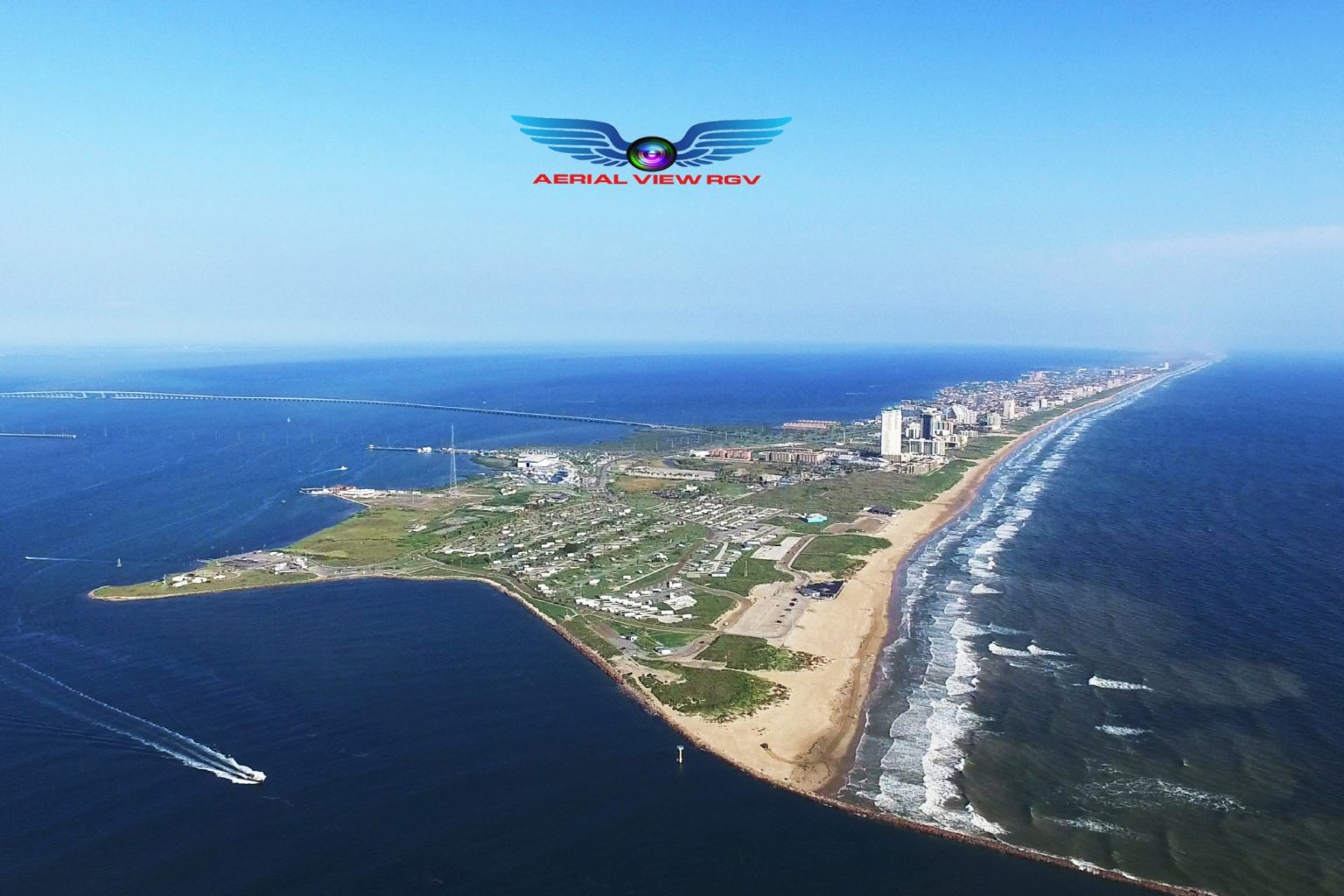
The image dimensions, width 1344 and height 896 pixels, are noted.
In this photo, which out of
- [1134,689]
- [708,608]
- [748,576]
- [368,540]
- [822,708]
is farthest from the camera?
[368,540]

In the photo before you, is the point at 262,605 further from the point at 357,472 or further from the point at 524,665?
the point at 357,472

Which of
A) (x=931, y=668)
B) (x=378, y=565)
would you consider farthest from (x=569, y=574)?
(x=931, y=668)

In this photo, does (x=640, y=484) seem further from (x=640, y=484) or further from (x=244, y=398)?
(x=244, y=398)

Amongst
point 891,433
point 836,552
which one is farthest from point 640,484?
point 891,433

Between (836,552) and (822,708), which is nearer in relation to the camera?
(822,708)

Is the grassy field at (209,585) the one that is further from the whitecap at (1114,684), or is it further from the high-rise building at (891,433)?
the high-rise building at (891,433)

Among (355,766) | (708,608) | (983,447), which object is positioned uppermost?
(983,447)
